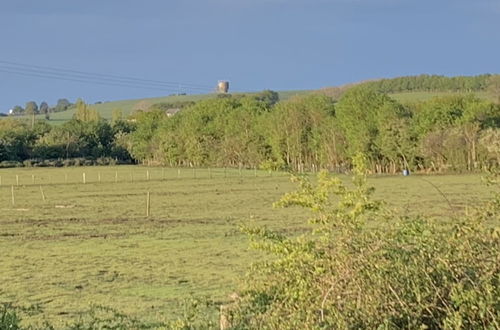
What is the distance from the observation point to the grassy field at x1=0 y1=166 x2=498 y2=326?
47.0 ft

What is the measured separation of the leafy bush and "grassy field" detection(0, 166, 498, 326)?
1.12 m

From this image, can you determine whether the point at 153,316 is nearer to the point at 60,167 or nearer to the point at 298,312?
the point at 298,312

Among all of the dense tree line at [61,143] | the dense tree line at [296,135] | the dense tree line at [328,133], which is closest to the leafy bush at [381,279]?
the dense tree line at [296,135]

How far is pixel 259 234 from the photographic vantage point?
19.6 ft

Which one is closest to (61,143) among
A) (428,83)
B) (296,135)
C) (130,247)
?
(296,135)

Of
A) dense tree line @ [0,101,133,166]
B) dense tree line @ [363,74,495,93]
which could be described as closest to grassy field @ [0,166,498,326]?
dense tree line @ [0,101,133,166]

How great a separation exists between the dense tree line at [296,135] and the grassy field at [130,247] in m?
18.5

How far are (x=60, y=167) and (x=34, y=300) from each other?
90.8 meters

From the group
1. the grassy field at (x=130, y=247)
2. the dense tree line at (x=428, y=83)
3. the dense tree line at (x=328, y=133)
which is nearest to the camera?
the grassy field at (x=130, y=247)

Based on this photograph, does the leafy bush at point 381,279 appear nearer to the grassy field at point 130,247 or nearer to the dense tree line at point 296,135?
the grassy field at point 130,247

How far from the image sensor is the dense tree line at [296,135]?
7625 cm

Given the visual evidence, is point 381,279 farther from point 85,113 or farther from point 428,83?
point 85,113

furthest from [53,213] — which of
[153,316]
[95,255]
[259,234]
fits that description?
[259,234]

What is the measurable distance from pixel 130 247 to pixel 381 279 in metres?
18.9
